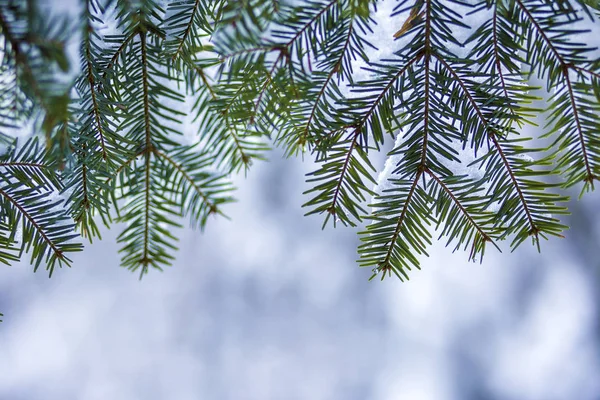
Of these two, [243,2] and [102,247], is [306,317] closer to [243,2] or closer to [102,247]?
[102,247]

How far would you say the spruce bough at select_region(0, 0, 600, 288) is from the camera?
0.45 meters

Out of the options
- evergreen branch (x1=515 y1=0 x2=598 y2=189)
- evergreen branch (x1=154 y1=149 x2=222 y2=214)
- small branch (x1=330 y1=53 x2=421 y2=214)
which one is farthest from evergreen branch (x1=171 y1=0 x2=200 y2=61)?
evergreen branch (x1=515 y1=0 x2=598 y2=189)

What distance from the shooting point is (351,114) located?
1.66 feet

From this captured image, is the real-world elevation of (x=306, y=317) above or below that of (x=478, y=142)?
below

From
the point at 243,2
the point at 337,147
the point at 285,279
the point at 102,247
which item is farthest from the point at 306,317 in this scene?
the point at 243,2

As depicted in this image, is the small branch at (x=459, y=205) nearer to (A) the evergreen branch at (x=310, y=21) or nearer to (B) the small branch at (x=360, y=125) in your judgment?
(B) the small branch at (x=360, y=125)

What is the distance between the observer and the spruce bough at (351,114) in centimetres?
45

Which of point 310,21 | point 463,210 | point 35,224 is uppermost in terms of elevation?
point 310,21

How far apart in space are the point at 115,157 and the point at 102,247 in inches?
95.6

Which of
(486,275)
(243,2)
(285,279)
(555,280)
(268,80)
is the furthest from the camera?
(285,279)

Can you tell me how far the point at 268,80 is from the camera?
48 cm

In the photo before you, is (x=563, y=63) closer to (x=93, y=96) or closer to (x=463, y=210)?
(x=463, y=210)

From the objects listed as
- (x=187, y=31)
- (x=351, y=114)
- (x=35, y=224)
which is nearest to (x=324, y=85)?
(x=351, y=114)

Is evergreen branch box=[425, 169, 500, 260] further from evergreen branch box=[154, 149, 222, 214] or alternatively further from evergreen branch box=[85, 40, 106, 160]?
evergreen branch box=[85, 40, 106, 160]
